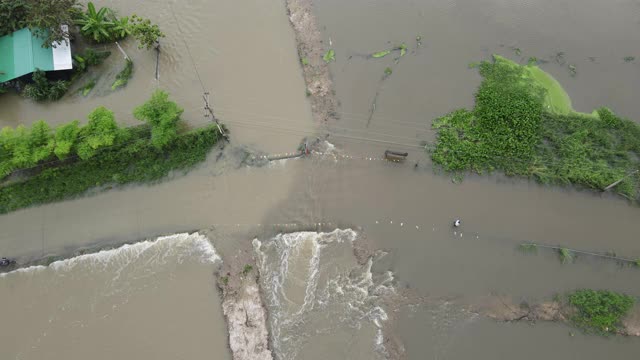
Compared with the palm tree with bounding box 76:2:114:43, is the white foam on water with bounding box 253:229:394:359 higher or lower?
lower

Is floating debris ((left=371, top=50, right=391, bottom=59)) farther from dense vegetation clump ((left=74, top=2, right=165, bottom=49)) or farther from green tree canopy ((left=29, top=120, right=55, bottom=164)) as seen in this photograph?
green tree canopy ((left=29, top=120, right=55, bottom=164))

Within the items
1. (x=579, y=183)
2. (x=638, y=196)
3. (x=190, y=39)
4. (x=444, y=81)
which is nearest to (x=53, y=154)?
(x=190, y=39)

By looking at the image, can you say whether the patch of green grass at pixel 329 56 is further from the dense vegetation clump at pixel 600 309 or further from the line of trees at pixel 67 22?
the dense vegetation clump at pixel 600 309

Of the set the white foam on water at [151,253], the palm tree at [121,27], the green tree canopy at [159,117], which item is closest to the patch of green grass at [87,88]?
the palm tree at [121,27]

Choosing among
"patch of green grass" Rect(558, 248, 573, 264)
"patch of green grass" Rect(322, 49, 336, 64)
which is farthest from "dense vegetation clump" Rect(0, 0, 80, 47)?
"patch of green grass" Rect(558, 248, 573, 264)

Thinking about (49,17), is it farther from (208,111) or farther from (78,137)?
(208,111)

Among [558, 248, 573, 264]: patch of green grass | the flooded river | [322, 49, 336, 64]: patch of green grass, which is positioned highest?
[322, 49, 336, 64]: patch of green grass

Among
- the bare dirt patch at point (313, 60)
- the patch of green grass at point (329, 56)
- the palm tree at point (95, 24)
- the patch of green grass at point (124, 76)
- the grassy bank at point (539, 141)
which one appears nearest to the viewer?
the grassy bank at point (539, 141)

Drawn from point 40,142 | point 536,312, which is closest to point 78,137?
point 40,142
